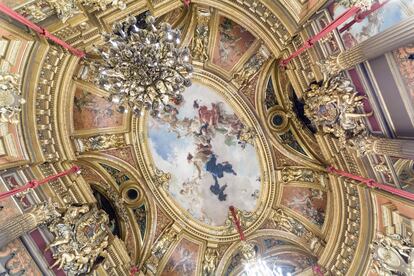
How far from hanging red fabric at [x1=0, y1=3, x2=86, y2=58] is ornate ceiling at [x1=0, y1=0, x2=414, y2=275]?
25 cm

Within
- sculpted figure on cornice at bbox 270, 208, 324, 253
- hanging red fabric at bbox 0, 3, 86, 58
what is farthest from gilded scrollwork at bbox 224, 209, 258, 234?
hanging red fabric at bbox 0, 3, 86, 58

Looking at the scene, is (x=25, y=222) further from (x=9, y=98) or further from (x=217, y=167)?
(x=217, y=167)

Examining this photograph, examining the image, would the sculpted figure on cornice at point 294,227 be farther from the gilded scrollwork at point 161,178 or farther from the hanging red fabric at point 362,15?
the hanging red fabric at point 362,15

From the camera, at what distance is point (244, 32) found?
9.05m

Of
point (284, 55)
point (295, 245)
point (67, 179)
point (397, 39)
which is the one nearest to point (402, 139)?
point (397, 39)

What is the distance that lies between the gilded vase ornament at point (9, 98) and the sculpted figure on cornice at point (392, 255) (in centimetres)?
850

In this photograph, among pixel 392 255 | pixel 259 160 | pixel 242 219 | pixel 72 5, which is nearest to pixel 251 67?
pixel 259 160

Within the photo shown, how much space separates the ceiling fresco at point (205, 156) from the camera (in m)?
10.3

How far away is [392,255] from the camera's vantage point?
6332 mm

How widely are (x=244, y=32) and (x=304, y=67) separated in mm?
2641

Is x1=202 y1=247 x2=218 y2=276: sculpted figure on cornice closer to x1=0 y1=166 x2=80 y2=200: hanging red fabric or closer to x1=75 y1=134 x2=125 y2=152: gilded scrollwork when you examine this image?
x1=75 y1=134 x2=125 y2=152: gilded scrollwork

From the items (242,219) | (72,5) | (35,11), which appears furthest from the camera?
(242,219)

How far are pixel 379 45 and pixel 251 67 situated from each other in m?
4.54

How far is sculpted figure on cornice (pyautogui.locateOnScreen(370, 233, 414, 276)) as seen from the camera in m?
5.98
